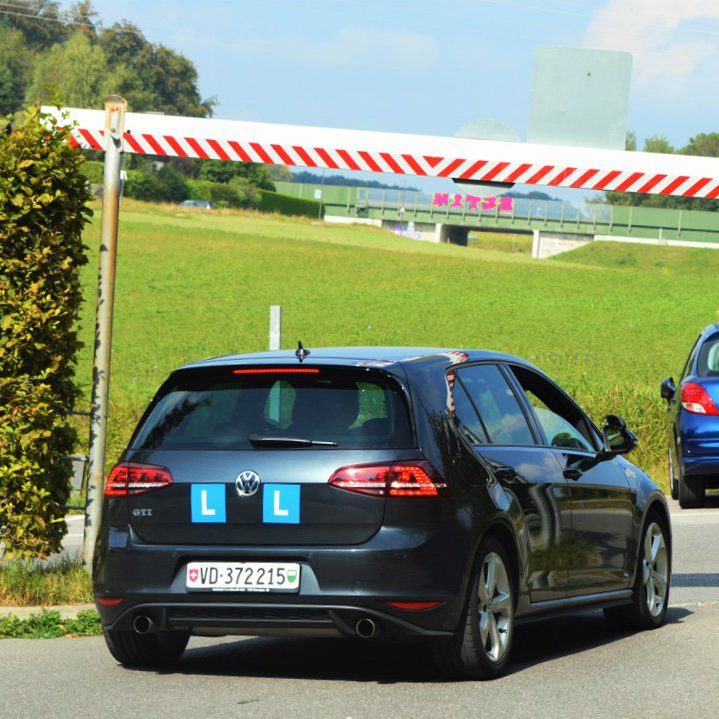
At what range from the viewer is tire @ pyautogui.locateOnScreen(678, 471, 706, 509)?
17219mm

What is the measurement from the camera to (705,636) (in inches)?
372

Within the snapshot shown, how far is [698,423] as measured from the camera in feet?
54.8

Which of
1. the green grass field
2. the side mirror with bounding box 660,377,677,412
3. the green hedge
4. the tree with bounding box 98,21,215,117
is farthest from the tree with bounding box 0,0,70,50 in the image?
the side mirror with bounding box 660,377,677,412

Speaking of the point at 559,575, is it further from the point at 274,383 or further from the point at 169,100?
the point at 169,100

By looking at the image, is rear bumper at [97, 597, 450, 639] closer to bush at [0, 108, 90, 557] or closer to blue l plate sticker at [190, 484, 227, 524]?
blue l plate sticker at [190, 484, 227, 524]

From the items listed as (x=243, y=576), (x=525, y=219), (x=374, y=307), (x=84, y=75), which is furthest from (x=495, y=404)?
(x=84, y=75)

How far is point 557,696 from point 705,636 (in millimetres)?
2191

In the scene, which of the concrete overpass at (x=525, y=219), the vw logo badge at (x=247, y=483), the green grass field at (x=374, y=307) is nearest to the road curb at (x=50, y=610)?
the vw logo badge at (x=247, y=483)

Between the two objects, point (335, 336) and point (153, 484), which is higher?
point (153, 484)

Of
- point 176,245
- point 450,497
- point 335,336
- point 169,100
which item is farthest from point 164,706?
point 169,100

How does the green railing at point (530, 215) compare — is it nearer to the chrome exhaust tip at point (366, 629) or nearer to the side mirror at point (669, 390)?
the side mirror at point (669, 390)

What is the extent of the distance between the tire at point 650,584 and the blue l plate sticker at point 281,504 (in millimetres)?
2953

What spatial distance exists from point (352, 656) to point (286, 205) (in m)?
117

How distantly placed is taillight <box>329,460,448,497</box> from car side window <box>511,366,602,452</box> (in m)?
1.63
